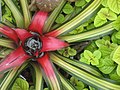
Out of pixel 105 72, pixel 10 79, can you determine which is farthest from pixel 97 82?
pixel 10 79

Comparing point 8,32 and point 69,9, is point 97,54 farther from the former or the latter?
point 8,32

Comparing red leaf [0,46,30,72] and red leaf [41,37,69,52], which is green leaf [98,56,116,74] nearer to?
red leaf [41,37,69,52]

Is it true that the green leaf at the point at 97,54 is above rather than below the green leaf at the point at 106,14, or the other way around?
below

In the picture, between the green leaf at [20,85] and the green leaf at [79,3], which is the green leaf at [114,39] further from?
the green leaf at [20,85]

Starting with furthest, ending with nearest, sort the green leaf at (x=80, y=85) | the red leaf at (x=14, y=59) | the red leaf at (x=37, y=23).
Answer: the green leaf at (x=80, y=85)
the red leaf at (x=37, y=23)
the red leaf at (x=14, y=59)

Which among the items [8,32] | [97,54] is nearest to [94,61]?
[97,54]

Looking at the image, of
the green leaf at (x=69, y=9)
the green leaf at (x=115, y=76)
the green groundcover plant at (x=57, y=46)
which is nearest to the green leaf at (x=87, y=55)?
the green groundcover plant at (x=57, y=46)

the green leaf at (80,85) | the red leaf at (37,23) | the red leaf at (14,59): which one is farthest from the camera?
the green leaf at (80,85)
